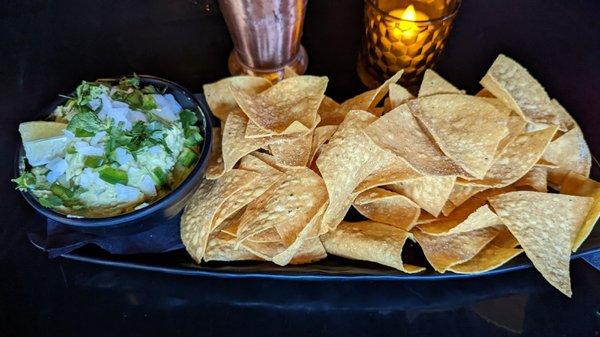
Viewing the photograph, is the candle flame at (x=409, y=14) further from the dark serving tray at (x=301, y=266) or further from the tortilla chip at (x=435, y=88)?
the dark serving tray at (x=301, y=266)

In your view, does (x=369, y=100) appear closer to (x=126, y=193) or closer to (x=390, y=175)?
(x=390, y=175)

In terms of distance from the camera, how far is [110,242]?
1.17m

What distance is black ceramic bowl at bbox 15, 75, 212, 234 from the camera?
1.06 m

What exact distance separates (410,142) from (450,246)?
0.78 feet

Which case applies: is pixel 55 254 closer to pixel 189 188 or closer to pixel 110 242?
pixel 110 242

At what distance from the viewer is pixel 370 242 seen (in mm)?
1078

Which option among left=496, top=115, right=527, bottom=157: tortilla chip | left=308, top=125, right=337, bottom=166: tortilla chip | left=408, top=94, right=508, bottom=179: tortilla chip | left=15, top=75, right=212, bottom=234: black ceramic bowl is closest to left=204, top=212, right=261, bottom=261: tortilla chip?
left=15, top=75, right=212, bottom=234: black ceramic bowl

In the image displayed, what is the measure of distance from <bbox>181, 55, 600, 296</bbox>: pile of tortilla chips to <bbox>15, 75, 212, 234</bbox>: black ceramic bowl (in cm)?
4

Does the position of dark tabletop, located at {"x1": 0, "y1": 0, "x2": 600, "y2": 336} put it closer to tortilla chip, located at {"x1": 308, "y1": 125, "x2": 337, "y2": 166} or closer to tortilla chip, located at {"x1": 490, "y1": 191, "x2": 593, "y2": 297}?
tortilla chip, located at {"x1": 490, "y1": 191, "x2": 593, "y2": 297}

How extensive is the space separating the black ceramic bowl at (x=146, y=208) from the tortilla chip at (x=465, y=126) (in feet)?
1.62

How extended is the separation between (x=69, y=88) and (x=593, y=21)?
1.67 meters

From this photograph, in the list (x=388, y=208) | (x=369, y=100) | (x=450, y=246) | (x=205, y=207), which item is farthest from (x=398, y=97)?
(x=205, y=207)

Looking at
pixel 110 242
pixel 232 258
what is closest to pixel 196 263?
pixel 232 258

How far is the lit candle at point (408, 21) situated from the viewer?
1.29 meters
